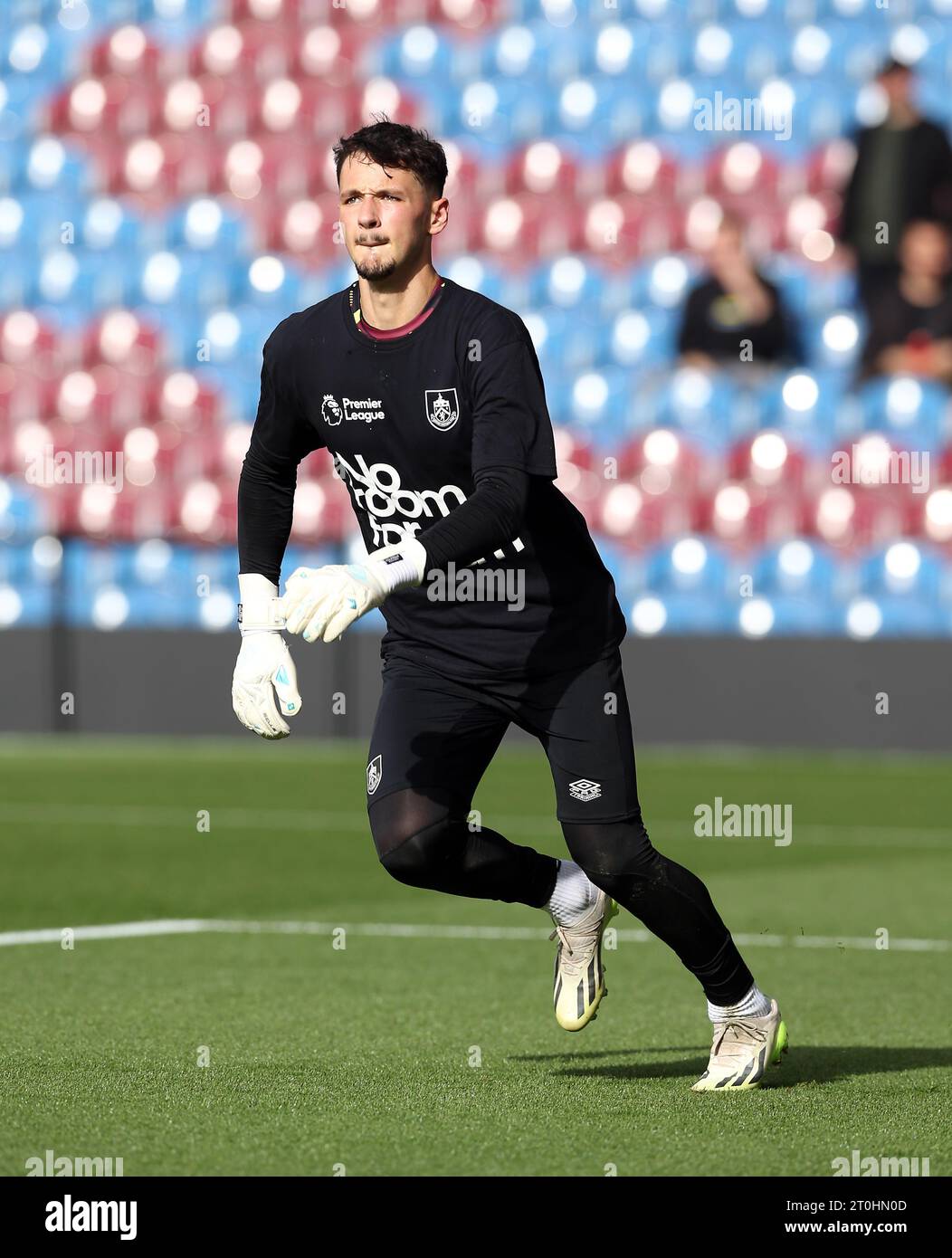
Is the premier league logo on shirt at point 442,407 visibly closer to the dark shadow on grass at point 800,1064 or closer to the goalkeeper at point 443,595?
the goalkeeper at point 443,595

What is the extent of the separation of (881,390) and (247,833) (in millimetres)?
8190

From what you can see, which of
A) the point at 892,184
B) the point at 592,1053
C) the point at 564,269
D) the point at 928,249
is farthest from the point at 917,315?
the point at 592,1053

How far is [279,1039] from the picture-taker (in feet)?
19.5

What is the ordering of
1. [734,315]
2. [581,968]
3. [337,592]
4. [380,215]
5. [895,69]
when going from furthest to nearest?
[734,315] < [895,69] < [581,968] < [380,215] < [337,592]

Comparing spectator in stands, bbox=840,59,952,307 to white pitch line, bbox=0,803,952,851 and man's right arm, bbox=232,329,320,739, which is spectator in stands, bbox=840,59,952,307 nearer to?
white pitch line, bbox=0,803,952,851

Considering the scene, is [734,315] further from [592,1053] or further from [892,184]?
[592,1053]

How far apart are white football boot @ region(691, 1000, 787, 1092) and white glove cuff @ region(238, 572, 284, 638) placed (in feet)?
4.71

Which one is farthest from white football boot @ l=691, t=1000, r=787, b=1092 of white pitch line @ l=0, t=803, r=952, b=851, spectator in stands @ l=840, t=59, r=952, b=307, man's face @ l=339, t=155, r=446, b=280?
spectator in stands @ l=840, t=59, r=952, b=307

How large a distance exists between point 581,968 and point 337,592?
1.68 m

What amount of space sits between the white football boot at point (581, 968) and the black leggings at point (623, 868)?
342 millimetres

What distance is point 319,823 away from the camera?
1258 centimetres

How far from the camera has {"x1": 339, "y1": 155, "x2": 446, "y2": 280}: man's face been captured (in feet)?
16.3

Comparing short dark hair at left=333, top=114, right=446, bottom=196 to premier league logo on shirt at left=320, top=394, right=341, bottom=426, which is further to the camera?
premier league logo on shirt at left=320, top=394, right=341, bottom=426
